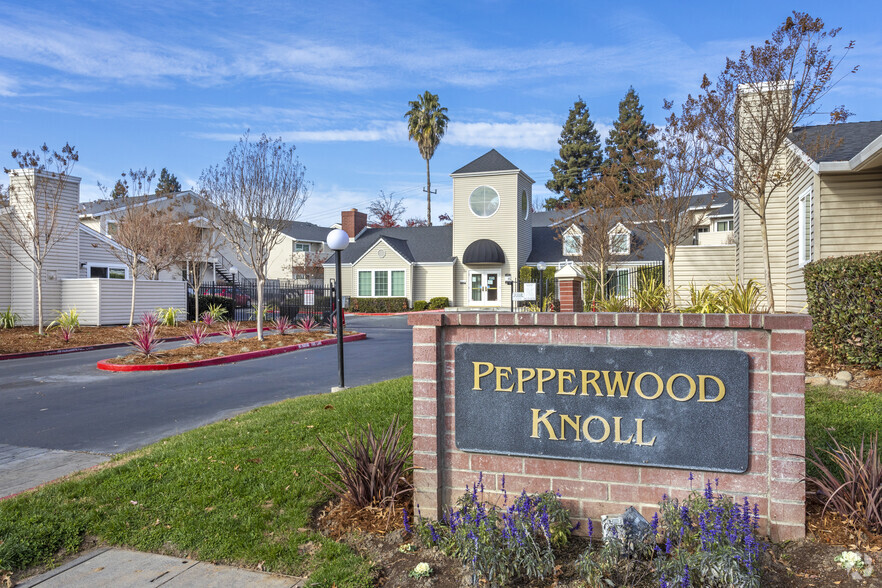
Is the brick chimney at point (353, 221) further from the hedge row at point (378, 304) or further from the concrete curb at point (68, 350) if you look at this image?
the concrete curb at point (68, 350)

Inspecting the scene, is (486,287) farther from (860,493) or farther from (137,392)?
(860,493)

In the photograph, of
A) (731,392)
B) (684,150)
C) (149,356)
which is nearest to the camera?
(731,392)

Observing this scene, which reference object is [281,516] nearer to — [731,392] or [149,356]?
[731,392]

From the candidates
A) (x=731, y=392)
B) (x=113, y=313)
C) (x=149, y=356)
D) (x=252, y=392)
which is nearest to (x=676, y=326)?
(x=731, y=392)

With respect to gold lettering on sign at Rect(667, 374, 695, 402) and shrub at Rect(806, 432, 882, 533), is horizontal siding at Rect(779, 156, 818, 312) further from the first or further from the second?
gold lettering on sign at Rect(667, 374, 695, 402)

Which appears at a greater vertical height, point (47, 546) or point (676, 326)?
point (676, 326)

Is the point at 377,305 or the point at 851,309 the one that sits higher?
the point at 851,309

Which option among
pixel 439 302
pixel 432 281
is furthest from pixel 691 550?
pixel 432 281

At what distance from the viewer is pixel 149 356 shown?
13.8 meters

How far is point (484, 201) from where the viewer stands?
3716cm

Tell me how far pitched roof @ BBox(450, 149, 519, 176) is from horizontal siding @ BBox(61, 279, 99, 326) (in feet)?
71.4

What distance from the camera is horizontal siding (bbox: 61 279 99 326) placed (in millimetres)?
22328

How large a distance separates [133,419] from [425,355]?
612cm

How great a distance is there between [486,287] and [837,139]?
25.4 m
